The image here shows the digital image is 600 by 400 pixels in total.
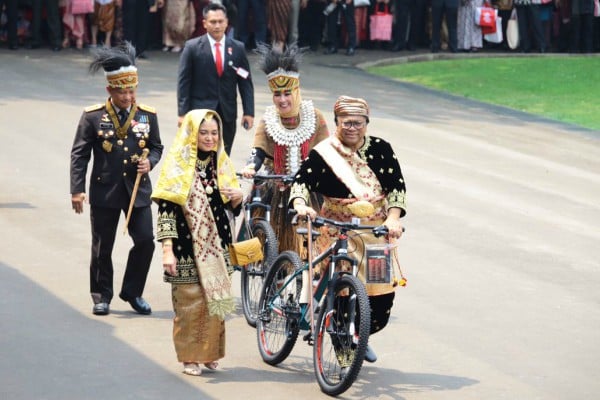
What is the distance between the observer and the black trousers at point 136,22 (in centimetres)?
2675

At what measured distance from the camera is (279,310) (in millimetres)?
9703

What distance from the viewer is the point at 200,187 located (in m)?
9.45

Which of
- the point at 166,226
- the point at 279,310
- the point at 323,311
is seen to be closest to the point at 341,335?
the point at 323,311

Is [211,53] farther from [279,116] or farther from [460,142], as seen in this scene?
[460,142]

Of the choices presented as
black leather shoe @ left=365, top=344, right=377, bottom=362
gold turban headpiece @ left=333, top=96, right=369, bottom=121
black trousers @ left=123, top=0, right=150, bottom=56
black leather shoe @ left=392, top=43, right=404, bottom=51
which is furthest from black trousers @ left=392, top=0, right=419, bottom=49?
gold turban headpiece @ left=333, top=96, right=369, bottom=121

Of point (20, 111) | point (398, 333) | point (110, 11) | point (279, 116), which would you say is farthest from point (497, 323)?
point (110, 11)

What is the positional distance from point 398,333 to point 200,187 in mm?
2145

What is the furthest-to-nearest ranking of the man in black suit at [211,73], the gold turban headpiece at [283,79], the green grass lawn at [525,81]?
the green grass lawn at [525,81] < the man in black suit at [211,73] < the gold turban headpiece at [283,79]

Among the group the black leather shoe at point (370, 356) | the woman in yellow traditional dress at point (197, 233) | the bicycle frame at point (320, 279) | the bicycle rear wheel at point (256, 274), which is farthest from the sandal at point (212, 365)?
the bicycle rear wheel at point (256, 274)

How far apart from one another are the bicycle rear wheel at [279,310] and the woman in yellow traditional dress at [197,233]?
40 cm

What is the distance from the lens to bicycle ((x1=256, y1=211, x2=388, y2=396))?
29.0 feet

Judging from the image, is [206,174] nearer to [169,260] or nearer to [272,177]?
[169,260]

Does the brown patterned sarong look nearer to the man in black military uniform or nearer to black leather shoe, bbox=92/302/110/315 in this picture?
the man in black military uniform

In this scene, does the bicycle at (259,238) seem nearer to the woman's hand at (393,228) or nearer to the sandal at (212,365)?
the sandal at (212,365)
